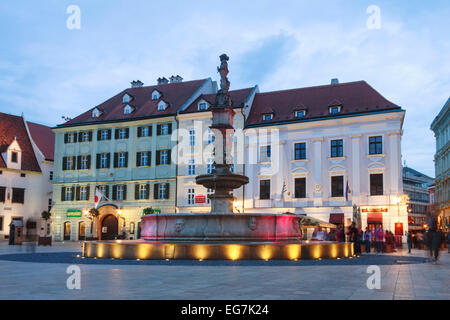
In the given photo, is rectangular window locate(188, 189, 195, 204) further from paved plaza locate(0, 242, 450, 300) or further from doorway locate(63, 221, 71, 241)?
paved plaza locate(0, 242, 450, 300)

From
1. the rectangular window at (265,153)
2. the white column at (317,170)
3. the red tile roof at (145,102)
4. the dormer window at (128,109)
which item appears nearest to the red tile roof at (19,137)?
the red tile roof at (145,102)

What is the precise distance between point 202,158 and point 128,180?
25.7ft

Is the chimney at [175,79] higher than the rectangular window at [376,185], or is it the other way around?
the chimney at [175,79]

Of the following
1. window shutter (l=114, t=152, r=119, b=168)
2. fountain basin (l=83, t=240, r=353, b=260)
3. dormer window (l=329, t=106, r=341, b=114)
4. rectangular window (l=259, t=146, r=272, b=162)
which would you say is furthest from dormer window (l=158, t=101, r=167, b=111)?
fountain basin (l=83, t=240, r=353, b=260)

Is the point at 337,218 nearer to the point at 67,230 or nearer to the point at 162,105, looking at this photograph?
the point at 162,105

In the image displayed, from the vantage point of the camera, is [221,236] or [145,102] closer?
[221,236]

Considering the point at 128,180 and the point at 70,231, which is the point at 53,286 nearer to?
the point at 128,180

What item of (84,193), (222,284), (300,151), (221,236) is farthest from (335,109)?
(222,284)

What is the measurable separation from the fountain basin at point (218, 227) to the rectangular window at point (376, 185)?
23181 mm

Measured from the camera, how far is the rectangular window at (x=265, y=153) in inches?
1725

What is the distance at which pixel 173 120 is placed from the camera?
47.7m

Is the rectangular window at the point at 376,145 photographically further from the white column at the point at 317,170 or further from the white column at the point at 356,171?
the white column at the point at 317,170

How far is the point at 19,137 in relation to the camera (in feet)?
179

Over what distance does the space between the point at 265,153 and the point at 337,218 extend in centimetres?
824
